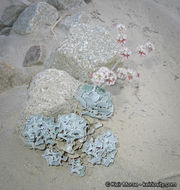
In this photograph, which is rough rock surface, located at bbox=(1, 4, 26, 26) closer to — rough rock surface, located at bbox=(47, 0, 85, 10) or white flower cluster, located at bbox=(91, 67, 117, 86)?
rough rock surface, located at bbox=(47, 0, 85, 10)

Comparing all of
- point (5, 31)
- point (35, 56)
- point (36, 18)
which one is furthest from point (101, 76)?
point (5, 31)

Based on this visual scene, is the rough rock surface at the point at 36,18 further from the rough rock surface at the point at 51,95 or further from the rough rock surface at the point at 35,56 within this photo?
the rough rock surface at the point at 51,95

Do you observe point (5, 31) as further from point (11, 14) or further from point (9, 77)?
point (9, 77)

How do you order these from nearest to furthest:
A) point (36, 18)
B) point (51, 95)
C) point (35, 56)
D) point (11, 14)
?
point (51, 95) → point (35, 56) → point (36, 18) → point (11, 14)

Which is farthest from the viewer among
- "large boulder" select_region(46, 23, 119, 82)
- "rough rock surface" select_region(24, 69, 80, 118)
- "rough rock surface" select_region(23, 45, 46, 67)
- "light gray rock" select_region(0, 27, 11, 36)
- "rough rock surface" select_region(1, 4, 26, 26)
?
"rough rock surface" select_region(1, 4, 26, 26)

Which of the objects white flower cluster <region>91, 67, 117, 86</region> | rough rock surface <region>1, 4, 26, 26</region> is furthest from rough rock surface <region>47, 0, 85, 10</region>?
white flower cluster <region>91, 67, 117, 86</region>
